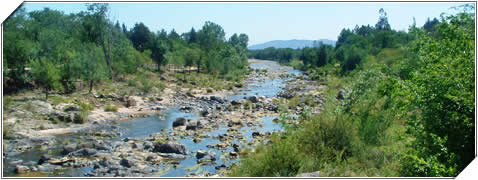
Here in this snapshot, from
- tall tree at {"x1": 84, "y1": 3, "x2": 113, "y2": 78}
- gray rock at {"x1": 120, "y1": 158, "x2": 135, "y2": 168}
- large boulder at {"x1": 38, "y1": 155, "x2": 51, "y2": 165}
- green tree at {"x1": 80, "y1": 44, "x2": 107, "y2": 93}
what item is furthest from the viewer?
tall tree at {"x1": 84, "y1": 3, "x2": 113, "y2": 78}

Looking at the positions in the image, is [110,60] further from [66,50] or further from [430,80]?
[430,80]

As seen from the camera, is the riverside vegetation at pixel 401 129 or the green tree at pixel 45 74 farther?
the green tree at pixel 45 74

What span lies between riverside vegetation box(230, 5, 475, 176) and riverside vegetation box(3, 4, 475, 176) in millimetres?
28

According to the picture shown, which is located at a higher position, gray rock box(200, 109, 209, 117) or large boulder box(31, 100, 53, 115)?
large boulder box(31, 100, 53, 115)

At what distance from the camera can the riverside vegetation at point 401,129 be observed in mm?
7293

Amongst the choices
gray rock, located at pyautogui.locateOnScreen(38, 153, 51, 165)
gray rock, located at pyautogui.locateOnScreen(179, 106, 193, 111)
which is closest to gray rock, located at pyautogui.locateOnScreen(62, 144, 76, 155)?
gray rock, located at pyautogui.locateOnScreen(38, 153, 51, 165)

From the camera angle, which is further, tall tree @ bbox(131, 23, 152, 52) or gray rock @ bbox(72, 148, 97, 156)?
tall tree @ bbox(131, 23, 152, 52)

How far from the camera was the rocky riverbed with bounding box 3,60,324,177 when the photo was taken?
12.7m

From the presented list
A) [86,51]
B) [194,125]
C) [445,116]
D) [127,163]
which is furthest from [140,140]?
[86,51]

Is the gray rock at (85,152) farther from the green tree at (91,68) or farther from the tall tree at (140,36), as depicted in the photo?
the tall tree at (140,36)

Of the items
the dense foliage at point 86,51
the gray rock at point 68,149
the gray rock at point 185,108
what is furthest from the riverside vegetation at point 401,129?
the gray rock at point 185,108

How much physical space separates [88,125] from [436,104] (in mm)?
16365

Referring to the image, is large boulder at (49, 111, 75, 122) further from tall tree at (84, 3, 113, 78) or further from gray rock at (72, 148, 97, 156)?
tall tree at (84, 3, 113, 78)

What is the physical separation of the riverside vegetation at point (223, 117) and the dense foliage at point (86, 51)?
0.12m
